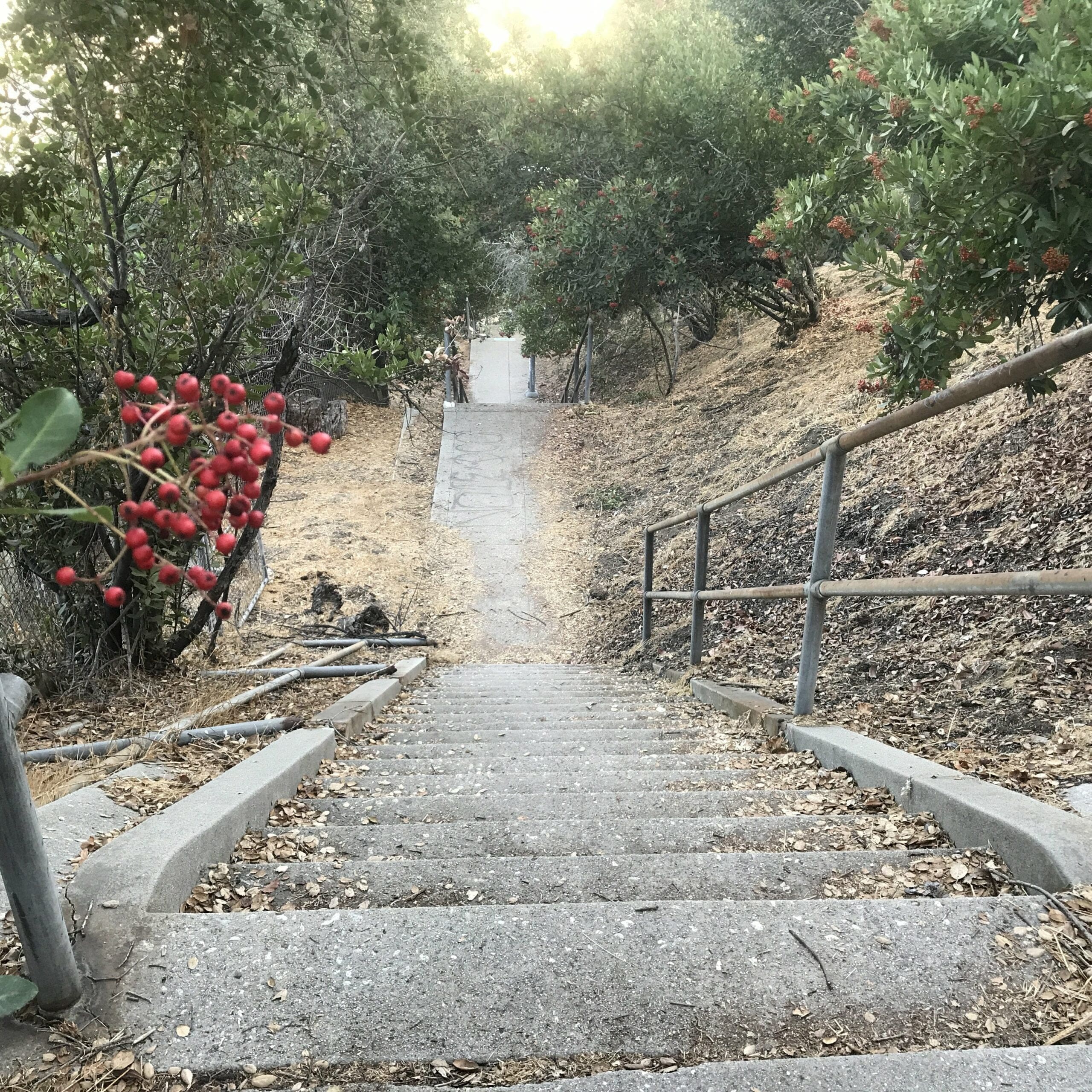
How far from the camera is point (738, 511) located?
7.68 metres

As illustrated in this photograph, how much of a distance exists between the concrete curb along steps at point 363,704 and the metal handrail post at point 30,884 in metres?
2.05

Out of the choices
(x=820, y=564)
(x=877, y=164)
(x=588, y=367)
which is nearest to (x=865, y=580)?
(x=820, y=564)

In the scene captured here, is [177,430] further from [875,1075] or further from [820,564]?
[820,564]

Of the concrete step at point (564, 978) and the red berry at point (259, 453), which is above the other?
the red berry at point (259, 453)

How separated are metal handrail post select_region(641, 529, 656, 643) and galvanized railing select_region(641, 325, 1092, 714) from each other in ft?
3.95

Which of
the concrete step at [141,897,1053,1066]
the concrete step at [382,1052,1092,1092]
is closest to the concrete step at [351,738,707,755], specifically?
the concrete step at [141,897,1053,1066]

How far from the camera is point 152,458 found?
25.5 inches

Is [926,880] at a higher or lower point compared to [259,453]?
lower

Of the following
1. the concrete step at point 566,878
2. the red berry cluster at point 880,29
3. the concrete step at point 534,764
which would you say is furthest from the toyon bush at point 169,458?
the red berry cluster at point 880,29

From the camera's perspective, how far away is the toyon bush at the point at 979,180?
2.93m

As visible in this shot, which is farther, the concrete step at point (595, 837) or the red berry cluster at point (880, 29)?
the red berry cluster at point (880, 29)

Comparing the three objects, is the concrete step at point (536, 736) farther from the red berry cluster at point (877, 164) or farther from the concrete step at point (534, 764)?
the red berry cluster at point (877, 164)

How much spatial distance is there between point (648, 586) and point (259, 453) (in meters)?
5.76

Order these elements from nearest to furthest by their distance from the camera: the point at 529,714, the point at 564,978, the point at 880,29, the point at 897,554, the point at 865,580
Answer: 1. the point at 564,978
2. the point at 865,580
3. the point at 529,714
4. the point at 897,554
5. the point at 880,29
